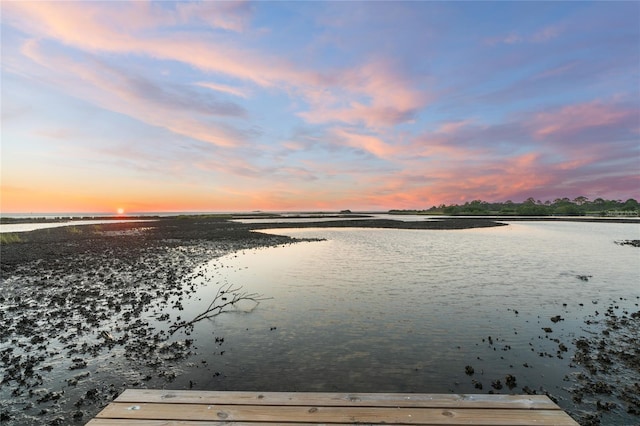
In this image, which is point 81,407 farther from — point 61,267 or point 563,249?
point 563,249

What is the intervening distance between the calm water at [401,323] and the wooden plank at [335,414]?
342 cm

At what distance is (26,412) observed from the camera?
7992mm

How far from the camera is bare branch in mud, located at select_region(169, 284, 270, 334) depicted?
14180 mm

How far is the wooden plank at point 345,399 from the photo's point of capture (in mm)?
5887

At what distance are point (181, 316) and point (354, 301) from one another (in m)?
8.88

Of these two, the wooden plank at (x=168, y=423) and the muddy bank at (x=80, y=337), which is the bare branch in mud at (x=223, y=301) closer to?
the muddy bank at (x=80, y=337)

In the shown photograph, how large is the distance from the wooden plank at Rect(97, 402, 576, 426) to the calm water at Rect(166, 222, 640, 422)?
11.2ft

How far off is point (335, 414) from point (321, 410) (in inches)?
11.0

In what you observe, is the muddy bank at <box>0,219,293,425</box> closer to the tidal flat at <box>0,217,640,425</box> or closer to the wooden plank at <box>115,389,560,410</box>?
the tidal flat at <box>0,217,640,425</box>

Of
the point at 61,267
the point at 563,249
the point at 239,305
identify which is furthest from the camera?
the point at 563,249

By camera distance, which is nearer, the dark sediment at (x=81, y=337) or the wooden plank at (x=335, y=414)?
the wooden plank at (x=335, y=414)

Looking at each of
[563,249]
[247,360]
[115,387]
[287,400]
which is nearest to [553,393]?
[287,400]

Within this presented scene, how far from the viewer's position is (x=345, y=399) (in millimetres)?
6039

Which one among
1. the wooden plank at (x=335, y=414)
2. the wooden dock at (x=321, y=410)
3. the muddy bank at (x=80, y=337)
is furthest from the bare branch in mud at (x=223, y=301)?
the wooden plank at (x=335, y=414)
